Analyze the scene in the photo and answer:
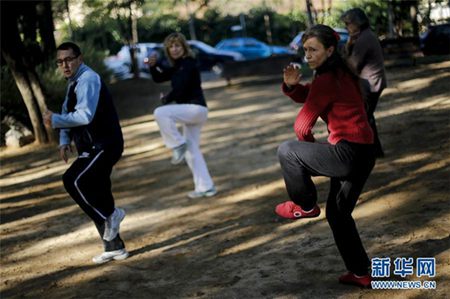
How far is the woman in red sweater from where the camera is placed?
408 centimetres

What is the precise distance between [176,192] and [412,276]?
4.18m

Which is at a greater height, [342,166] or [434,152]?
[342,166]

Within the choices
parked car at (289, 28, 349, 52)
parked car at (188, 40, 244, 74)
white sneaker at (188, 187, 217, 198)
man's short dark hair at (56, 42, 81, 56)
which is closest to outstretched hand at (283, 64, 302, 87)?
man's short dark hair at (56, 42, 81, 56)

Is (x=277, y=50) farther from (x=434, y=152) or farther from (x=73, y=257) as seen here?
(x=73, y=257)

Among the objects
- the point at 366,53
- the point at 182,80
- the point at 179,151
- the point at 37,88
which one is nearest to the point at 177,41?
the point at 182,80

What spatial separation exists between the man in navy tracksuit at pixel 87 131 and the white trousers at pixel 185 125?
1593mm

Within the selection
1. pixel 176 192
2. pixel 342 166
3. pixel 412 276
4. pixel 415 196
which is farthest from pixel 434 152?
pixel 342 166

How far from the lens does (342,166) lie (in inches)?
163

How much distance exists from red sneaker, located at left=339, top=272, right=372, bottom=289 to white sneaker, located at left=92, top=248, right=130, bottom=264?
7.35 feet

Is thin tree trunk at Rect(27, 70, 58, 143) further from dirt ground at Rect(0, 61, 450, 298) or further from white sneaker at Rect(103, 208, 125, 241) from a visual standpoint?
white sneaker at Rect(103, 208, 125, 241)

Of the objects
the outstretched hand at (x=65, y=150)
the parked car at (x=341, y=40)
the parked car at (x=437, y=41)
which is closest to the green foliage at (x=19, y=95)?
the parked car at (x=341, y=40)

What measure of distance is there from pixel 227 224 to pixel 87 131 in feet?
6.35

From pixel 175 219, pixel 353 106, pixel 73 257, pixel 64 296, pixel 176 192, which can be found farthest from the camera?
pixel 176 192

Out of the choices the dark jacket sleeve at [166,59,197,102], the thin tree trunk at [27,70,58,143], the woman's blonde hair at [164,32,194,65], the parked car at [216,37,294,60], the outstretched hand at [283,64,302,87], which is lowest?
the parked car at [216,37,294,60]
